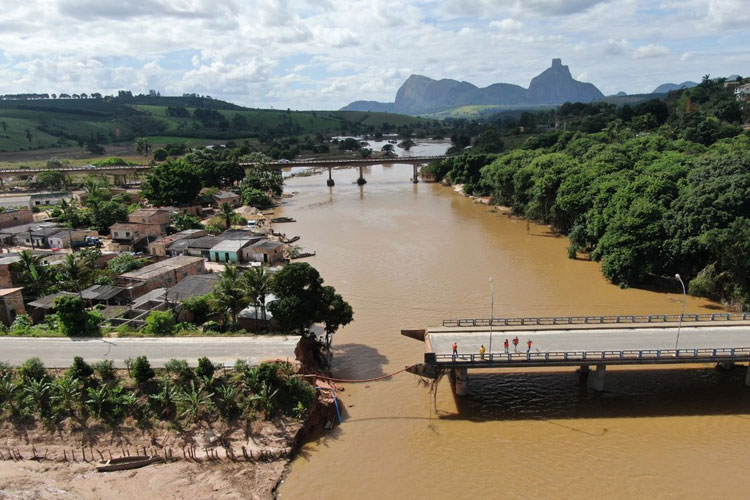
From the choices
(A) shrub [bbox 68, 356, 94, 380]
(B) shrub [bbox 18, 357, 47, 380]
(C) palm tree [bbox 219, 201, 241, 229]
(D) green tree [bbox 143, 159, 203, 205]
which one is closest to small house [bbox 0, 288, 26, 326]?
(B) shrub [bbox 18, 357, 47, 380]

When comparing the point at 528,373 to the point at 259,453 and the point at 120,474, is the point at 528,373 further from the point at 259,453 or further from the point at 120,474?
the point at 120,474

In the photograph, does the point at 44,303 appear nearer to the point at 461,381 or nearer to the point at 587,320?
the point at 461,381

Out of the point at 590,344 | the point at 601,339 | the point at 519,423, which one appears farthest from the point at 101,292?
the point at 601,339

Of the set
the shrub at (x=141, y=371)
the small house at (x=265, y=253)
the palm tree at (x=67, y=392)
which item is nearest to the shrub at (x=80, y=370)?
the palm tree at (x=67, y=392)

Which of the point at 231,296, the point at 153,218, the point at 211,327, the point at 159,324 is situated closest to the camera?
the point at 231,296

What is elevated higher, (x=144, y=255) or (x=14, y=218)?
(x=14, y=218)

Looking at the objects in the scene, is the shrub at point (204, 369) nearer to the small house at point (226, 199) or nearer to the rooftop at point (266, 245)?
the rooftop at point (266, 245)
